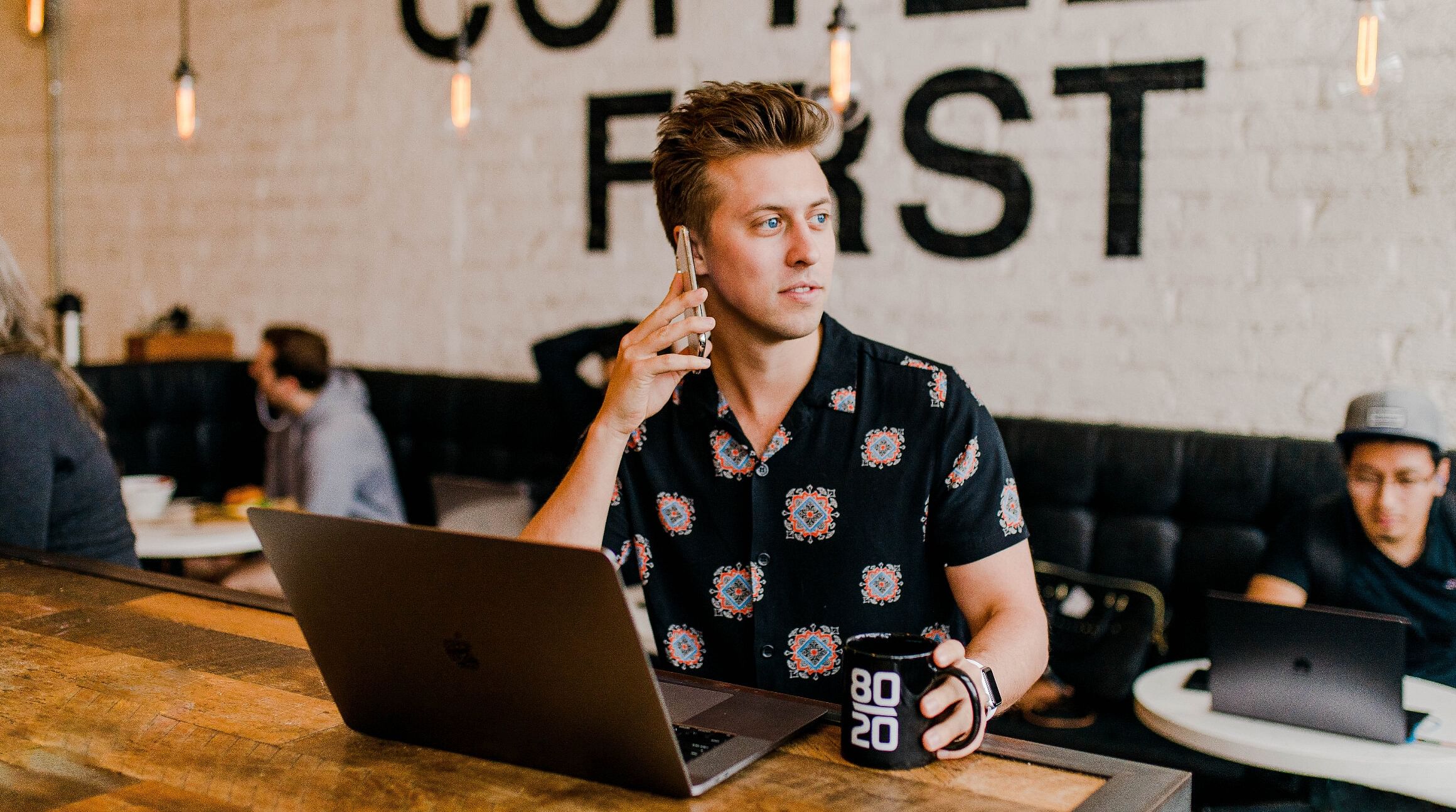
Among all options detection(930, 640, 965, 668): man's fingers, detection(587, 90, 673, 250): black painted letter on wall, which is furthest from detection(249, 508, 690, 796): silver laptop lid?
detection(587, 90, 673, 250): black painted letter on wall

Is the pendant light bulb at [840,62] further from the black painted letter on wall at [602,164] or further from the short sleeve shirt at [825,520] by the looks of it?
the short sleeve shirt at [825,520]

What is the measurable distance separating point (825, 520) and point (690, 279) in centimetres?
35

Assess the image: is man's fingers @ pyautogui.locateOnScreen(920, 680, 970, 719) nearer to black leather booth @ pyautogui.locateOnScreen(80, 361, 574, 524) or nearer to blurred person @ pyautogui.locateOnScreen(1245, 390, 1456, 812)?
blurred person @ pyautogui.locateOnScreen(1245, 390, 1456, 812)

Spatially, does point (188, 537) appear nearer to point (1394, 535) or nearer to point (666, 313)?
point (666, 313)

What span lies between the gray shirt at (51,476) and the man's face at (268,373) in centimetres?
156

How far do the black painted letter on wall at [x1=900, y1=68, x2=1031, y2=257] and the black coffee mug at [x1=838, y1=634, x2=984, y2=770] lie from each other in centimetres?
238

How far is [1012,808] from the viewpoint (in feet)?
2.92

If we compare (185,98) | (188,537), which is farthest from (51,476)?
(185,98)

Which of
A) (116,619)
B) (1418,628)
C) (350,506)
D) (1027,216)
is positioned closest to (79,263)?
(350,506)

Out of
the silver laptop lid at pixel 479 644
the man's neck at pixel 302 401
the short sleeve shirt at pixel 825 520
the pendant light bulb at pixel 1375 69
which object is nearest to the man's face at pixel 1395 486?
the pendant light bulb at pixel 1375 69

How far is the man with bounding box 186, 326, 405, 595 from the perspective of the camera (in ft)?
11.9

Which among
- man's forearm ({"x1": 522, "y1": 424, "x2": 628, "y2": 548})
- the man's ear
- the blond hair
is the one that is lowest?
man's forearm ({"x1": 522, "y1": 424, "x2": 628, "y2": 548})

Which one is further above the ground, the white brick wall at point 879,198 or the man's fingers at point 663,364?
the white brick wall at point 879,198

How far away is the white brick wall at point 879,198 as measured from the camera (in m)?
2.81
